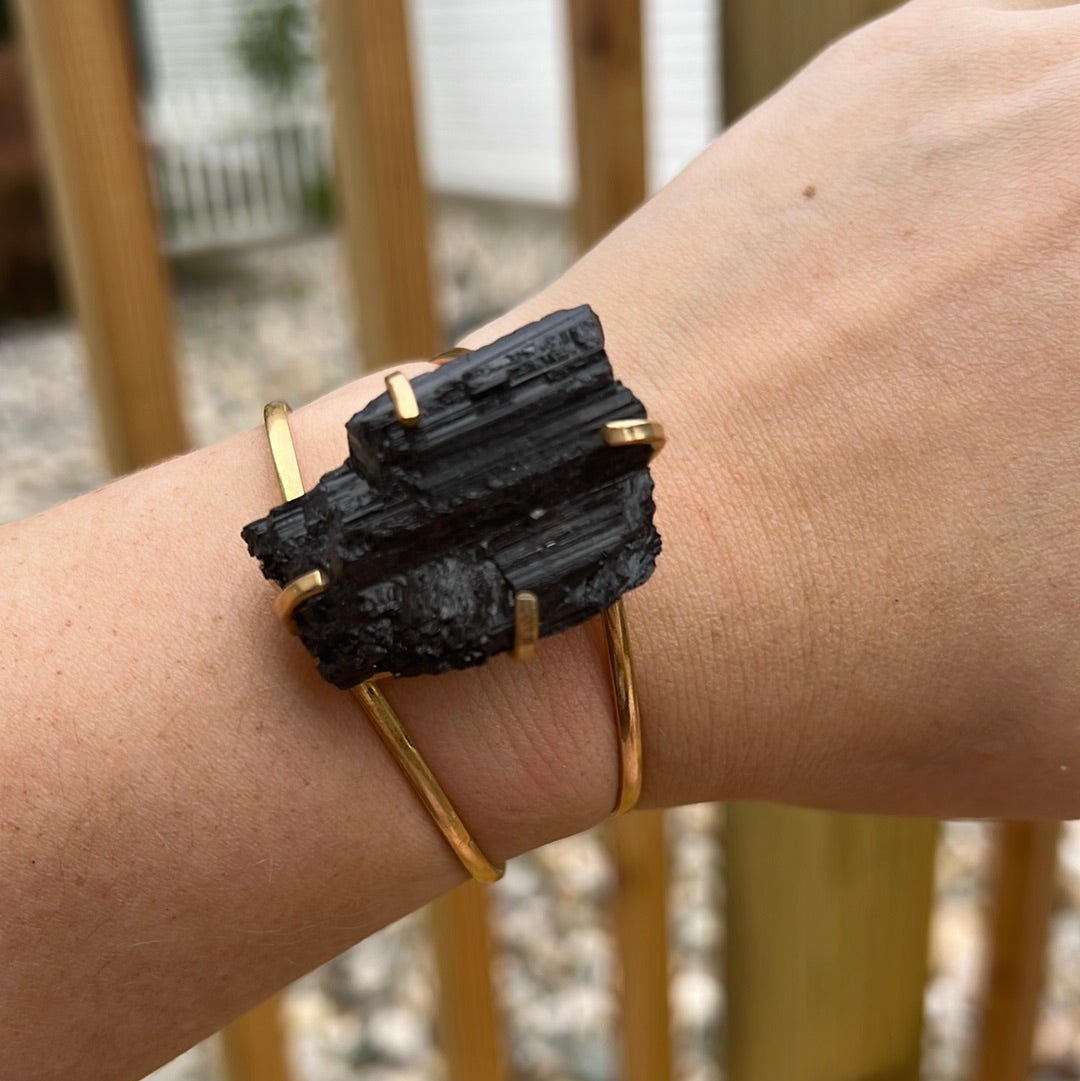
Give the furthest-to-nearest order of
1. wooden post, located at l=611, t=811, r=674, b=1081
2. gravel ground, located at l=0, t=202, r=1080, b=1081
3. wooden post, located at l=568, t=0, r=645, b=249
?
gravel ground, located at l=0, t=202, r=1080, b=1081 → wooden post, located at l=611, t=811, r=674, b=1081 → wooden post, located at l=568, t=0, r=645, b=249

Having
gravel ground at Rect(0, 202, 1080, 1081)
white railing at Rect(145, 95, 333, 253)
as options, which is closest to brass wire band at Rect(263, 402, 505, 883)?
gravel ground at Rect(0, 202, 1080, 1081)

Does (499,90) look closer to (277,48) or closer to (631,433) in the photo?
(277,48)

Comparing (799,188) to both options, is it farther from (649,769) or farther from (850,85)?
(649,769)

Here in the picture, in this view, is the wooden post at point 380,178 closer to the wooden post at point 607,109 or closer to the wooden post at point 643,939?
the wooden post at point 607,109

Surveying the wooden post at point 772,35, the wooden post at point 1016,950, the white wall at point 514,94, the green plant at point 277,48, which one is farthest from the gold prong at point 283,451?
the green plant at point 277,48

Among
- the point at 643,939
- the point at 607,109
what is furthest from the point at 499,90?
the point at 643,939

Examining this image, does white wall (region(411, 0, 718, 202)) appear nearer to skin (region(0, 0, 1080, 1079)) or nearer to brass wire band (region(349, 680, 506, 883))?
skin (region(0, 0, 1080, 1079))
